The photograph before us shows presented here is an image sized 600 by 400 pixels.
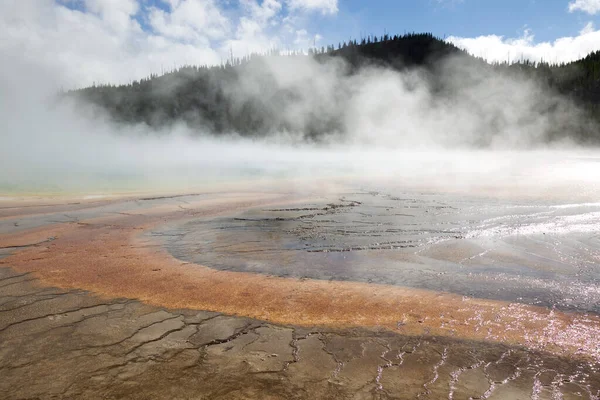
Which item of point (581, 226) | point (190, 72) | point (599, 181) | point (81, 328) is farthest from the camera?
point (190, 72)

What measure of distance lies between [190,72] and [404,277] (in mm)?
88918

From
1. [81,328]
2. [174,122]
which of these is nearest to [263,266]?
[81,328]

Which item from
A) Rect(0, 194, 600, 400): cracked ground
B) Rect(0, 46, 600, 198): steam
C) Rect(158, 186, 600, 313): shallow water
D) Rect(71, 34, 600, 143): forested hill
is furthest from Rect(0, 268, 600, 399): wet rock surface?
Rect(71, 34, 600, 143): forested hill

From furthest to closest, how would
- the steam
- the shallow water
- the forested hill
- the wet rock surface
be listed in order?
the forested hill
the steam
the shallow water
the wet rock surface

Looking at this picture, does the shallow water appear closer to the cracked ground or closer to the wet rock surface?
the cracked ground

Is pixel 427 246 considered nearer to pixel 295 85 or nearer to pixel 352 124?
pixel 352 124

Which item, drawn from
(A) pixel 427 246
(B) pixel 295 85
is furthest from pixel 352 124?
(A) pixel 427 246

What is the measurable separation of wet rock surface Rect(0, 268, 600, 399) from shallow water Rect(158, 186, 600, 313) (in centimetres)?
109

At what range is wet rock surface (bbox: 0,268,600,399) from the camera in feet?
6.16

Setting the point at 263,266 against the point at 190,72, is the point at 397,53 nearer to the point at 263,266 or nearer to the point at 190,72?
the point at 190,72

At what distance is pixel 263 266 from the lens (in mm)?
3986

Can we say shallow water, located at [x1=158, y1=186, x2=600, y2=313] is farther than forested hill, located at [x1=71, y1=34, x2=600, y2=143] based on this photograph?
No

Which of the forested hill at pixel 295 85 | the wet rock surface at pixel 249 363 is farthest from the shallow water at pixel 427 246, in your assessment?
the forested hill at pixel 295 85

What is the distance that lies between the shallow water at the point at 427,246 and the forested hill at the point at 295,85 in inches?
1978
